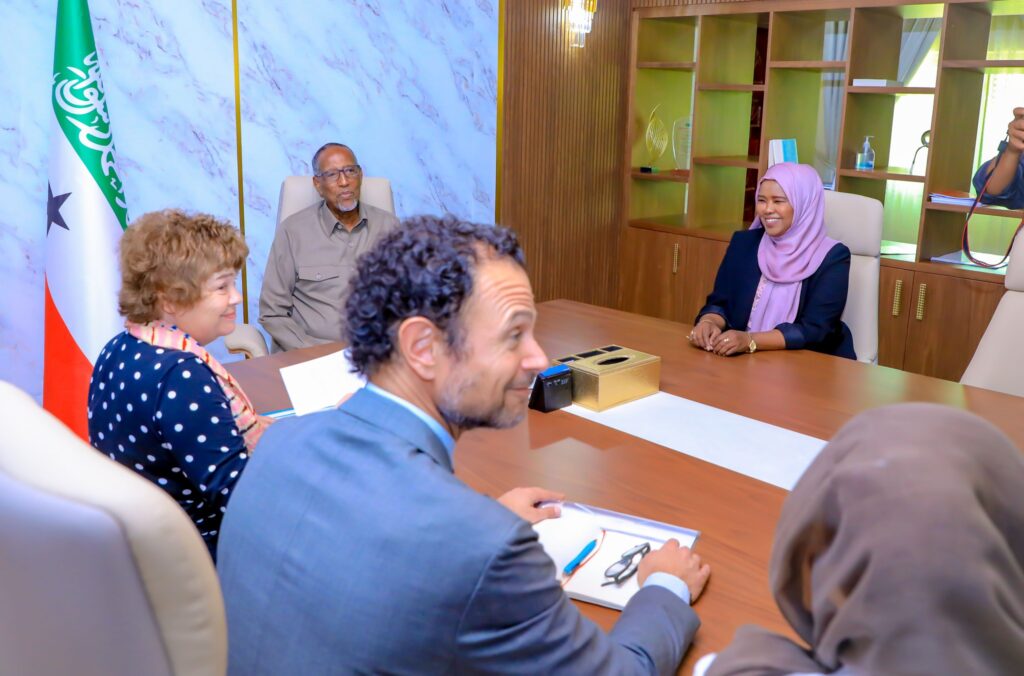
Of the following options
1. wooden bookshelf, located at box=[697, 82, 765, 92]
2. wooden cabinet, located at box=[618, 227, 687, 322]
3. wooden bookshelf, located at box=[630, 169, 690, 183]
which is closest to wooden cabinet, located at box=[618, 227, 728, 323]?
wooden cabinet, located at box=[618, 227, 687, 322]

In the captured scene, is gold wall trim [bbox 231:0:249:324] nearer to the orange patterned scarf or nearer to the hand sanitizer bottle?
the orange patterned scarf

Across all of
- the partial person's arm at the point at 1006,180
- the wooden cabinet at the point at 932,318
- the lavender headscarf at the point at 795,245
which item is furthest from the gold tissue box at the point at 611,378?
the wooden cabinet at the point at 932,318

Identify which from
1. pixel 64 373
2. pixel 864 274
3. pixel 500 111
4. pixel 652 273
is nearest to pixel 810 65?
pixel 652 273

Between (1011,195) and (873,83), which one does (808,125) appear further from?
(1011,195)

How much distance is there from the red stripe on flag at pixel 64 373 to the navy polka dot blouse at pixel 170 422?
1.97m

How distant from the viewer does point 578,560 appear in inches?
58.2

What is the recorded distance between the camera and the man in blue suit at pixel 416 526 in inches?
39.7

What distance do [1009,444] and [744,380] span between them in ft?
5.39

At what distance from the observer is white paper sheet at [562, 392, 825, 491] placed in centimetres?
185

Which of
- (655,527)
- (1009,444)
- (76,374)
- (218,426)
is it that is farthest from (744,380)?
(76,374)

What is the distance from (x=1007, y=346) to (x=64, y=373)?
320 centimetres

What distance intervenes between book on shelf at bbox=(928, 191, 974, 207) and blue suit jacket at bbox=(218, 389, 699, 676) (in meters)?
3.53

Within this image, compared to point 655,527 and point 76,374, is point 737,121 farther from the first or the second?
point 655,527

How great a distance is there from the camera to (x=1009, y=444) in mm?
773
